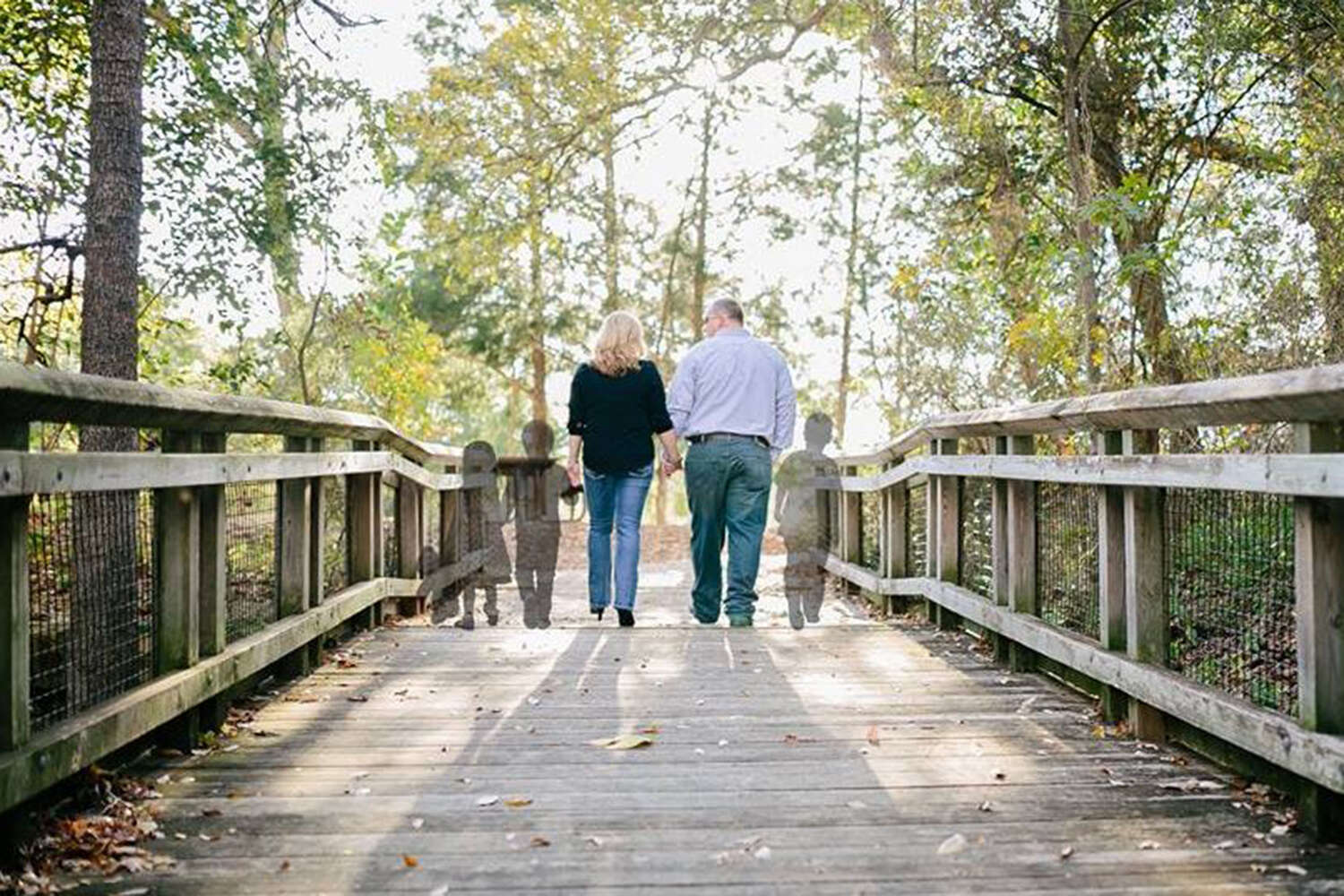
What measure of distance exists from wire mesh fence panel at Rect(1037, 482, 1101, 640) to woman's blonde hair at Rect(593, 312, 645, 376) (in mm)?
2526

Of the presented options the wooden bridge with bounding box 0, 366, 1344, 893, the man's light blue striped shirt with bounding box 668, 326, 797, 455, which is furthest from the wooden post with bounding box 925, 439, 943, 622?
the man's light blue striped shirt with bounding box 668, 326, 797, 455

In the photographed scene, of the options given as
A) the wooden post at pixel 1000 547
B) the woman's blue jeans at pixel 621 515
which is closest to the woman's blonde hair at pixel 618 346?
the woman's blue jeans at pixel 621 515

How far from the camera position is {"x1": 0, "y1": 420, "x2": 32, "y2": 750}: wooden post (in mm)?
2832

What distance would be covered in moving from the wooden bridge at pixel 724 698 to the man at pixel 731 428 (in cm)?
96

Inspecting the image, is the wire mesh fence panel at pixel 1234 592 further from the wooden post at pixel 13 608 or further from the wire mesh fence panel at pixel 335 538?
the wire mesh fence panel at pixel 335 538

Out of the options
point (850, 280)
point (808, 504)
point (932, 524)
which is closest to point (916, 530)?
point (932, 524)

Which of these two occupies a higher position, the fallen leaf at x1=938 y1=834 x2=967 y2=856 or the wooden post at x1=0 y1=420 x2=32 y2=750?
the wooden post at x1=0 y1=420 x2=32 y2=750

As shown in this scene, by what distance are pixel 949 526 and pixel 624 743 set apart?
3.18m

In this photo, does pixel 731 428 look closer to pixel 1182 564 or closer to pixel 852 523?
pixel 852 523

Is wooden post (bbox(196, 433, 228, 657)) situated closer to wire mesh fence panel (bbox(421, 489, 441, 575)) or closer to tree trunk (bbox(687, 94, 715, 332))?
wire mesh fence panel (bbox(421, 489, 441, 575))

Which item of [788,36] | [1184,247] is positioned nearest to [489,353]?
[788,36]

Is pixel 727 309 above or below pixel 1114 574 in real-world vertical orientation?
above


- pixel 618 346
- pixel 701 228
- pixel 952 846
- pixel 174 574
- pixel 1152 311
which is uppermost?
pixel 701 228

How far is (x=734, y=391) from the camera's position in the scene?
7000 mm
